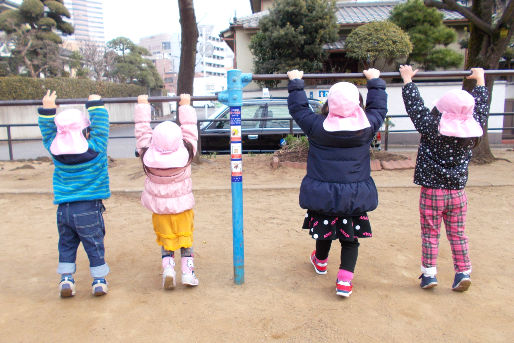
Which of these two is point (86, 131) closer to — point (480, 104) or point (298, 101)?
point (298, 101)

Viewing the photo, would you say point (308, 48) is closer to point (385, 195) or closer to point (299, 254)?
point (385, 195)

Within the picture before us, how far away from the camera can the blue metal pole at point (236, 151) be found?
2842 millimetres

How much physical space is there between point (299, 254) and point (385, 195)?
2290 mm

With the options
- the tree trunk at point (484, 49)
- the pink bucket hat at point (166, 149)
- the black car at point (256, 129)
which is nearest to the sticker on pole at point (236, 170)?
the pink bucket hat at point (166, 149)

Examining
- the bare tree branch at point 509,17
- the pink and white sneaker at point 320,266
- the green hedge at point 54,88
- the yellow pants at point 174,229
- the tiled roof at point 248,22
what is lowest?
the pink and white sneaker at point 320,266

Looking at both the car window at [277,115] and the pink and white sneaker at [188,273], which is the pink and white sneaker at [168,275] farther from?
the car window at [277,115]

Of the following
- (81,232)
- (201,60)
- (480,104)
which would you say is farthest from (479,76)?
(201,60)

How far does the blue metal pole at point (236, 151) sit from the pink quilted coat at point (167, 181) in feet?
0.92

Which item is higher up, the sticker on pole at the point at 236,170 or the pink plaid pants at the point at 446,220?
the sticker on pole at the point at 236,170

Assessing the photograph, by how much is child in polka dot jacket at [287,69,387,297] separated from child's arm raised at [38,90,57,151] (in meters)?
1.61

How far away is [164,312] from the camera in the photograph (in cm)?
256

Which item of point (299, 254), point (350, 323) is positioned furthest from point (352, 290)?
point (299, 254)

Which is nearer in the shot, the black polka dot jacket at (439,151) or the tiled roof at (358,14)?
the black polka dot jacket at (439,151)

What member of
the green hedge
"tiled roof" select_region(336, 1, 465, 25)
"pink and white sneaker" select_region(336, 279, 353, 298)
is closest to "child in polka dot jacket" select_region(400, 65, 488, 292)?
"pink and white sneaker" select_region(336, 279, 353, 298)
